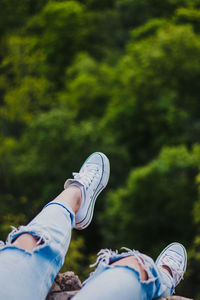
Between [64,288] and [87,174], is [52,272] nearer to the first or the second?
[64,288]

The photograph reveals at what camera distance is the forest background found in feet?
34.4

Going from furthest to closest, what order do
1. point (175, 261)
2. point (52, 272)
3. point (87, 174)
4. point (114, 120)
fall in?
point (114, 120) → point (87, 174) → point (175, 261) → point (52, 272)

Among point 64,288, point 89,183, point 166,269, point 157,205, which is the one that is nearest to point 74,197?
point 89,183

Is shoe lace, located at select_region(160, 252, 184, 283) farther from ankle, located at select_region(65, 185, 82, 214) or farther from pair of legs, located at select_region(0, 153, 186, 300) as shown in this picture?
ankle, located at select_region(65, 185, 82, 214)

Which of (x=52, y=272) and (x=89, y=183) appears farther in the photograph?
(x=89, y=183)

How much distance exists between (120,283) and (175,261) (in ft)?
2.39

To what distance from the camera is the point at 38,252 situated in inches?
49.1

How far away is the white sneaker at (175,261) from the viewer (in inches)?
65.4

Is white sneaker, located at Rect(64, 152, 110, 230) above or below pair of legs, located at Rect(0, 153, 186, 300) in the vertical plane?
above

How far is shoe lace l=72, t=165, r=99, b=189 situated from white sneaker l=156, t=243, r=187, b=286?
48cm

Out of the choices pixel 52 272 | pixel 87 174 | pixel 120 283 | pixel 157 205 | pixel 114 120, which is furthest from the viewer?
pixel 114 120

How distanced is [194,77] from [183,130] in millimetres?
1866

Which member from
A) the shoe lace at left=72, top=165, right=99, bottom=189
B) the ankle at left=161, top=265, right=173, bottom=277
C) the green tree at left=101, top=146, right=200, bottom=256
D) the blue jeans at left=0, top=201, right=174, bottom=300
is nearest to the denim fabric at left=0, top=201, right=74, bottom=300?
the blue jeans at left=0, top=201, right=174, bottom=300

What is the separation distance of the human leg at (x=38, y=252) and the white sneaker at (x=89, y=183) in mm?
69
